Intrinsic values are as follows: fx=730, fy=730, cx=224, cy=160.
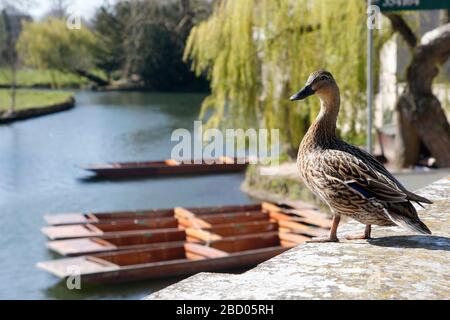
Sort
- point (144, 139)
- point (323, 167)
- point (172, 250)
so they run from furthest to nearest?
point (144, 139) < point (172, 250) < point (323, 167)

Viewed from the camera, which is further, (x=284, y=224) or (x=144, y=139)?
(x=144, y=139)

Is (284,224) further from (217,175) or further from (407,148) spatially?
(217,175)

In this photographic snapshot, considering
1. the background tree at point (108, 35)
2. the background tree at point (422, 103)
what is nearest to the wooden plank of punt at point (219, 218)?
the background tree at point (422, 103)

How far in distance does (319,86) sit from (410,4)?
434 cm

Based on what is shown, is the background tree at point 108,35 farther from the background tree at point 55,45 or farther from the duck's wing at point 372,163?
the duck's wing at point 372,163

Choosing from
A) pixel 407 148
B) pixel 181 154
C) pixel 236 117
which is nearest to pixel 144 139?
pixel 181 154

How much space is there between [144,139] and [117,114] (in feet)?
24.3

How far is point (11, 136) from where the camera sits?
84.4 ft

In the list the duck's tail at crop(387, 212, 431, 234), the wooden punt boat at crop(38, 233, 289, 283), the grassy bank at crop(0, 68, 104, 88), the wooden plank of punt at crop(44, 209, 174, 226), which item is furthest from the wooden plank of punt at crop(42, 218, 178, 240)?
the grassy bank at crop(0, 68, 104, 88)

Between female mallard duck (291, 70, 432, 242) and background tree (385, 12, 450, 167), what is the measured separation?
345 inches

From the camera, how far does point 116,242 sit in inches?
408

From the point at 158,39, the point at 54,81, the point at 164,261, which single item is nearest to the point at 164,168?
the point at 164,261

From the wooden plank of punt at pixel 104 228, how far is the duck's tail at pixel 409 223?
27.8ft

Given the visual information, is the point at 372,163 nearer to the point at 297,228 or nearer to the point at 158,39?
the point at 297,228
